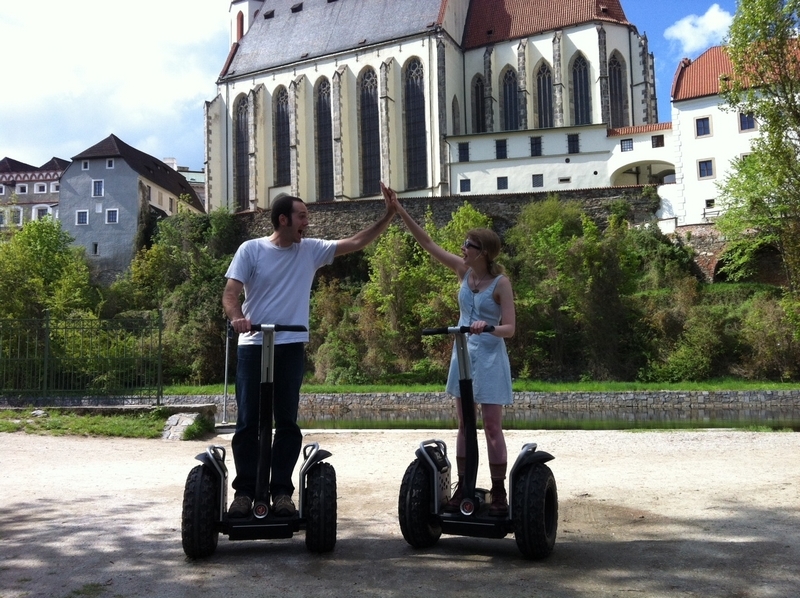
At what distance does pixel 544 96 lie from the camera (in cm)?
5391

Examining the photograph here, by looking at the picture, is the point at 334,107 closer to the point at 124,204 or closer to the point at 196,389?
the point at 124,204

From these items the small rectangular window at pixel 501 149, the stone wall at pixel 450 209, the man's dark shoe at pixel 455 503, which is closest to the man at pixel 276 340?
the man's dark shoe at pixel 455 503

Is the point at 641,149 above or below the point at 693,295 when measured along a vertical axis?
above

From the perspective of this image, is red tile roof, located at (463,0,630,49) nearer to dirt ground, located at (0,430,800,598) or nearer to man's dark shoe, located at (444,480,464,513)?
Answer: dirt ground, located at (0,430,800,598)

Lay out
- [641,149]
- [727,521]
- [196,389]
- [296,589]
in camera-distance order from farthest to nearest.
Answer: [641,149] → [196,389] → [727,521] → [296,589]

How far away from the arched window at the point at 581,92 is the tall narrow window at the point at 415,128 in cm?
1020

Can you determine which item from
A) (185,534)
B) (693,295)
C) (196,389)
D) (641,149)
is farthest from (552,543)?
(641,149)

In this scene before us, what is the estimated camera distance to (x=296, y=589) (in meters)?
3.83

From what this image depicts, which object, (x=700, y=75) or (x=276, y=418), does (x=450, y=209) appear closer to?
(x=700, y=75)

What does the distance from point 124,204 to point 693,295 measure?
38968 millimetres

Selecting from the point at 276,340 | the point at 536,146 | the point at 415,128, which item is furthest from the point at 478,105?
the point at 276,340

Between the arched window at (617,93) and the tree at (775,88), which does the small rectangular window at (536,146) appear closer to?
the arched window at (617,93)

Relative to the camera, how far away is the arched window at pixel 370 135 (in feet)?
182

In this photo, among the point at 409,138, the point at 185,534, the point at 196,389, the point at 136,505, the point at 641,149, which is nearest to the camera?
the point at 185,534
